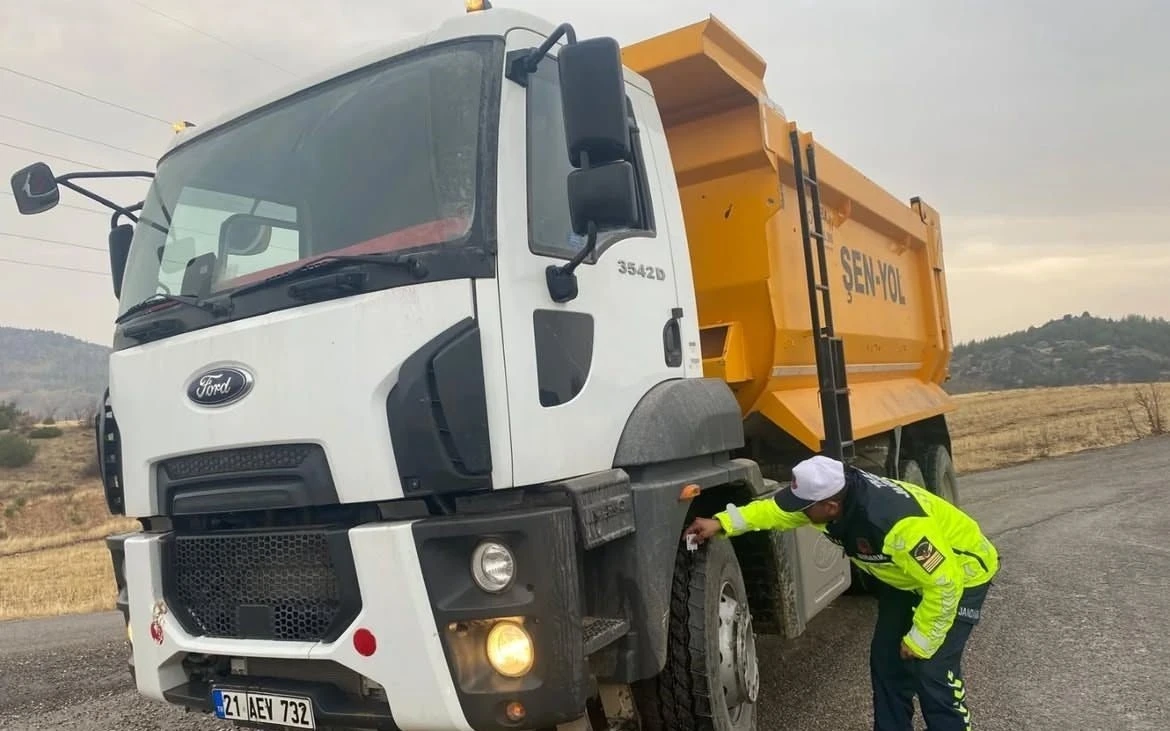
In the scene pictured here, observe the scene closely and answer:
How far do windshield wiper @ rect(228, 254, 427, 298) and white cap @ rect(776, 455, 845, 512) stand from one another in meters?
Answer: 1.75

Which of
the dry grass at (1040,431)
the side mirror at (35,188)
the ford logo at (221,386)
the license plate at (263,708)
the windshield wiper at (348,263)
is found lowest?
the dry grass at (1040,431)

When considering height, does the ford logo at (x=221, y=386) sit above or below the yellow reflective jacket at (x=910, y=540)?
above

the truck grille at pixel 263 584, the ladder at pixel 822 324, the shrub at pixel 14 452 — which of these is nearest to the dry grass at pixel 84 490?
the shrub at pixel 14 452

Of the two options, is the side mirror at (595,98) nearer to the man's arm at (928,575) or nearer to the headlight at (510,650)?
the headlight at (510,650)

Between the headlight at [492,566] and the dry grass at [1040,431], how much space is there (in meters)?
16.4

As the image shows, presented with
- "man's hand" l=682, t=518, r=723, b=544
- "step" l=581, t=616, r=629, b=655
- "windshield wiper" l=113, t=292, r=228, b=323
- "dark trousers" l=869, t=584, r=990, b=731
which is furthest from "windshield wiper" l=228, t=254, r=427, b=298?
"dark trousers" l=869, t=584, r=990, b=731

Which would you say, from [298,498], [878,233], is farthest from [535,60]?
[878,233]

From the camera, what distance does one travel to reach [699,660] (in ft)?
10.6

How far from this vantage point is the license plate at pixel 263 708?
8.77 feet

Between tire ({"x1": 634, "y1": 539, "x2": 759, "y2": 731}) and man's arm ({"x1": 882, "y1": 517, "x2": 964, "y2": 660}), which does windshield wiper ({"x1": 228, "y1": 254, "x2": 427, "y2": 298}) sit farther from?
man's arm ({"x1": 882, "y1": 517, "x2": 964, "y2": 660})

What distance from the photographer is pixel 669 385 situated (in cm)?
342

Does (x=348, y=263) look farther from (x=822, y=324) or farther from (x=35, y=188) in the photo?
(x=822, y=324)

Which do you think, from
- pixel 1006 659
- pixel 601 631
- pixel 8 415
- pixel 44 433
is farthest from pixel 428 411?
pixel 8 415

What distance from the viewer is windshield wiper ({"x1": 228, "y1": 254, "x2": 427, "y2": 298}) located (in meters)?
2.56
